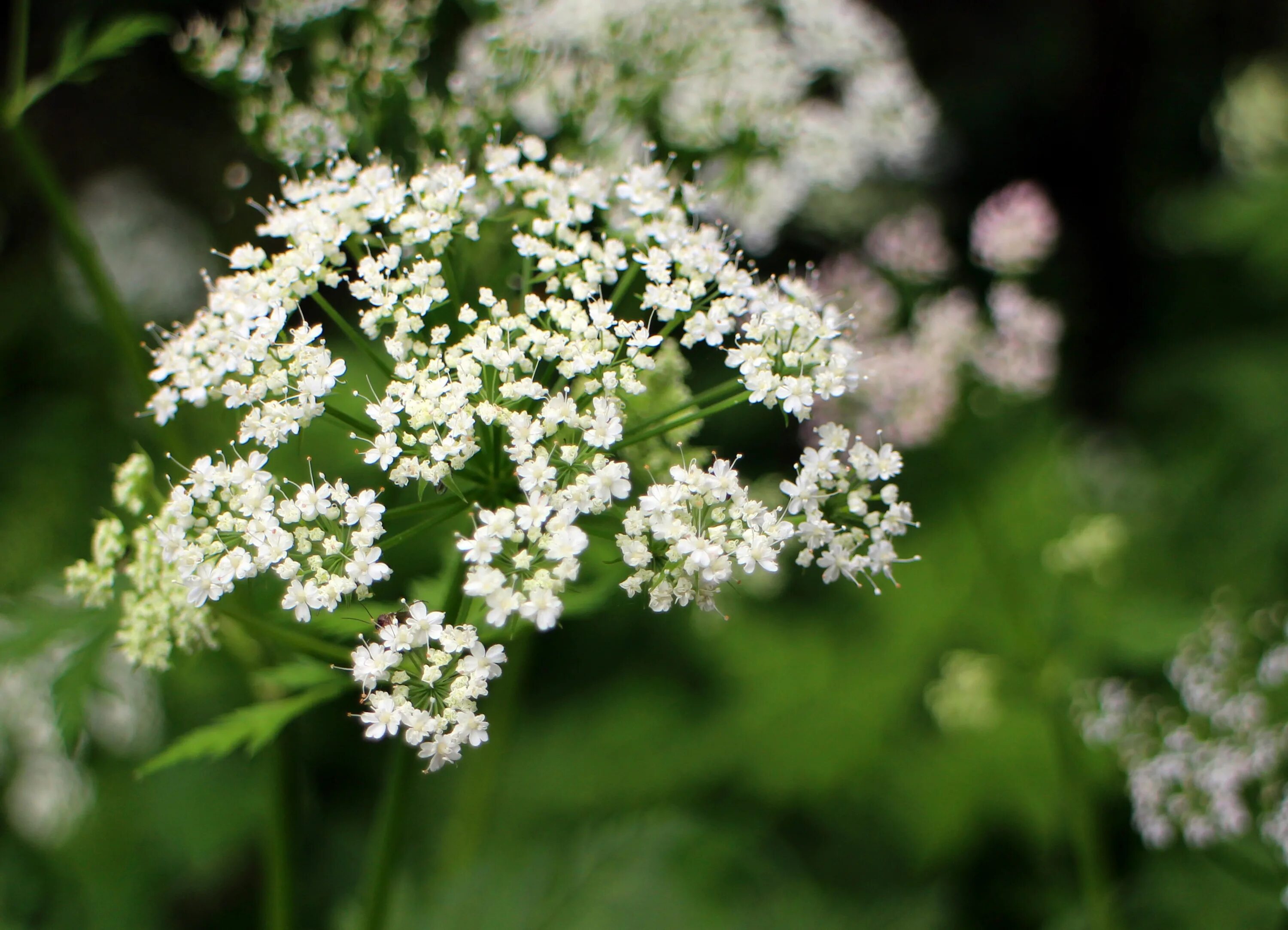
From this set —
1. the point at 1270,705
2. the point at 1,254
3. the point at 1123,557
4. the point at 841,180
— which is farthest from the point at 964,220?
the point at 1,254

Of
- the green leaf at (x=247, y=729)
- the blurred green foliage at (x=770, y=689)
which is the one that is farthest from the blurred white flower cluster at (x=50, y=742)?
the green leaf at (x=247, y=729)

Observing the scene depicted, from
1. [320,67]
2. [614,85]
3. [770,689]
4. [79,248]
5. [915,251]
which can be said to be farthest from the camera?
[770,689]

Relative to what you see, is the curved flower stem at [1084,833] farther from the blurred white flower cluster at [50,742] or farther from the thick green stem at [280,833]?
the blurred white flower cluster at [50,742]

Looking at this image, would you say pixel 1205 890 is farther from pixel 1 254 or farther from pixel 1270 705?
pixel 1 254

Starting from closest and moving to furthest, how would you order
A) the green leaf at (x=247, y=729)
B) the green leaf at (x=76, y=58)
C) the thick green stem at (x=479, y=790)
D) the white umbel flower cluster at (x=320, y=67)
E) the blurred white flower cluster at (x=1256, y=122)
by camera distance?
the green leaf at (x=247, y=729)
the green leaf at (x=76, y=58)
the white umbel flower cluster at (x=320, y=67)
the thick green stem at (x=479, y=790)
the blurred white flower cluster at (x=1256, y=122)

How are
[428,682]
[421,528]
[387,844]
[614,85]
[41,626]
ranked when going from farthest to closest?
1. [614,85]
2. [41,626]
3. [387,844]
4. [421,528]
5. [428,682]

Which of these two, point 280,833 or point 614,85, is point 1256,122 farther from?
point 280,833

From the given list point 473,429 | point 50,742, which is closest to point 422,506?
point 473,429
